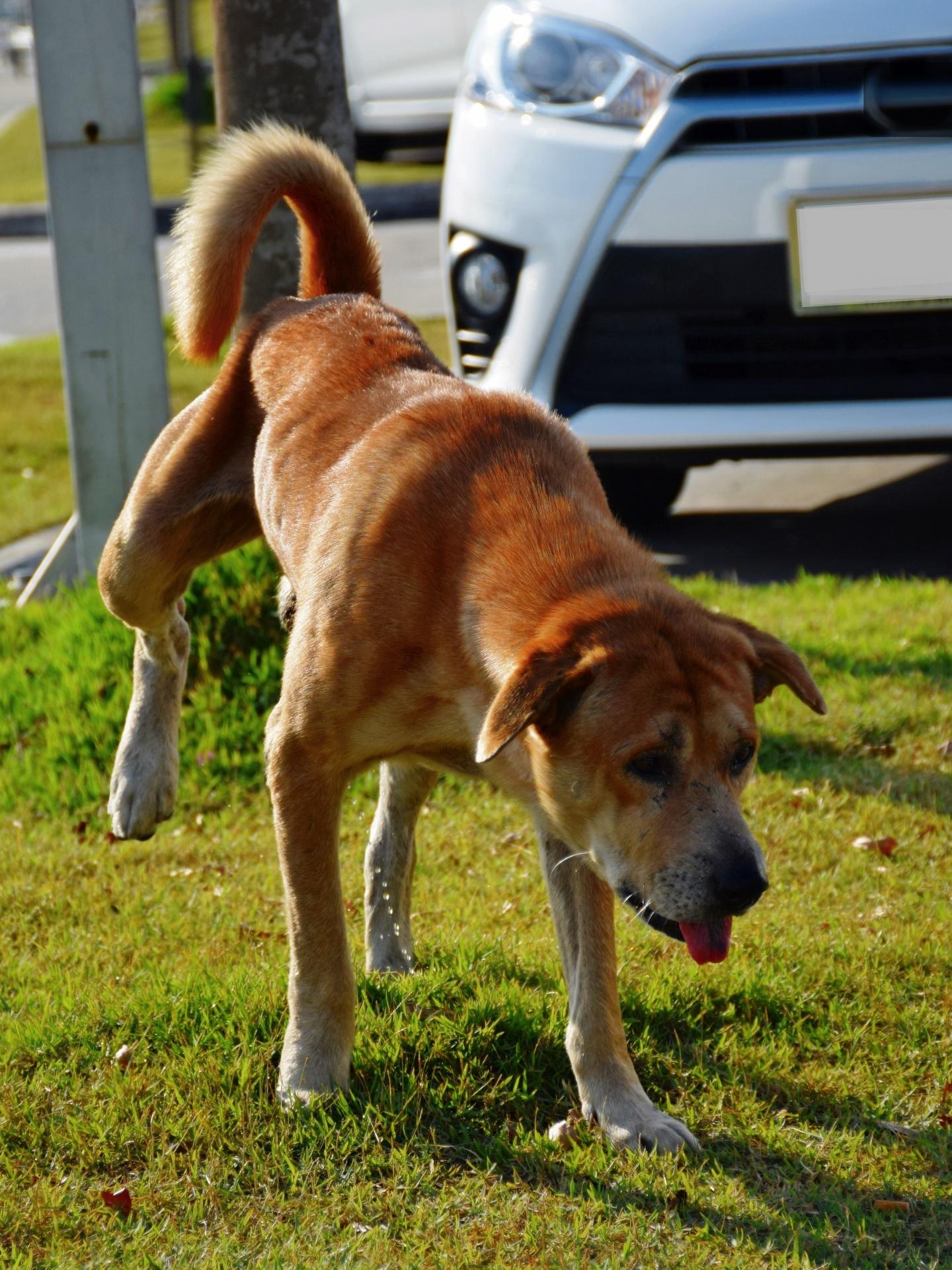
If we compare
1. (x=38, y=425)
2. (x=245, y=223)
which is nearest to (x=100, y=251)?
(x=245, y=223)

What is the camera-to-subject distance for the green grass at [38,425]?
7.35 metres

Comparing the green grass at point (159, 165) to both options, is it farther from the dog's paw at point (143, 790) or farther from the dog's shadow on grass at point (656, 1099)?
the dog's shadow on grass at point (656, 1099)

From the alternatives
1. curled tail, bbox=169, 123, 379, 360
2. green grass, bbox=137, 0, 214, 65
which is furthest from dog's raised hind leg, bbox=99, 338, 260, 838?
green grass, bbox=137, 0, 214, 65

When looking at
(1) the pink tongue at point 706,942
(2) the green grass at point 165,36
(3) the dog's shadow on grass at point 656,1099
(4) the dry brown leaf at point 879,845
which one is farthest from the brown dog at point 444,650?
(2) the green grass at point 165,36

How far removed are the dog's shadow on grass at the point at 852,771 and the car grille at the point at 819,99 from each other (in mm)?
1860

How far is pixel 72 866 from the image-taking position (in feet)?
14.1

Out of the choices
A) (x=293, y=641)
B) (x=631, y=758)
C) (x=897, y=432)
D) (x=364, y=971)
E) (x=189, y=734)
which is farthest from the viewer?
(x=897, y=432)

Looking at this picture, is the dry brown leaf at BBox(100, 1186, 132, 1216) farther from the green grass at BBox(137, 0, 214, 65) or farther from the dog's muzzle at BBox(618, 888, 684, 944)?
the green grass at BBox(137, 0, 214, 65)

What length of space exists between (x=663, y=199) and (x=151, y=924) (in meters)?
2.70

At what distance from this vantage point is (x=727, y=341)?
536 centimetres

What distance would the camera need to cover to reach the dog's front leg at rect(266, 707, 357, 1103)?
304 centimetres

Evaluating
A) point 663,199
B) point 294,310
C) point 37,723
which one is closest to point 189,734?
point 37,723

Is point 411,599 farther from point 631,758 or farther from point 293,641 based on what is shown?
point 631,758

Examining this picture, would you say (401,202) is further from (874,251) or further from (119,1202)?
(119,1202)
